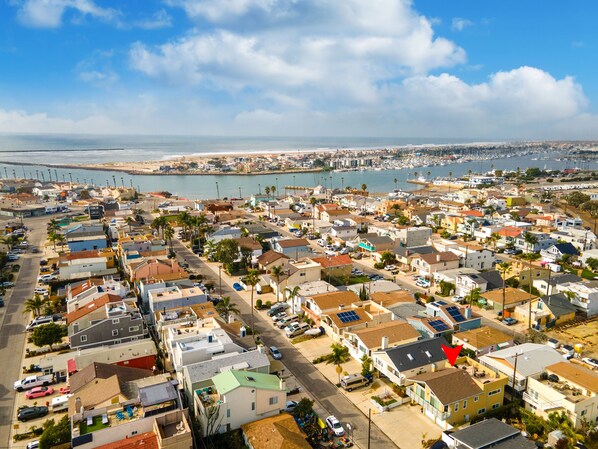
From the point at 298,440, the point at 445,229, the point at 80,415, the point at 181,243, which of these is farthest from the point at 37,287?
the point at 445,229

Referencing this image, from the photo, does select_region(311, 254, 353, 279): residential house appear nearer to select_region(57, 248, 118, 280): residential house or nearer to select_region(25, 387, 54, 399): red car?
select_region(57, 248, 118, 280): residential house

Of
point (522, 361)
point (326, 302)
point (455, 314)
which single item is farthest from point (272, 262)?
point (522, 361)

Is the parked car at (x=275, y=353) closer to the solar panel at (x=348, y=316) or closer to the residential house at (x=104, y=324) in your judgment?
the solar panel at (x=348, y=316)

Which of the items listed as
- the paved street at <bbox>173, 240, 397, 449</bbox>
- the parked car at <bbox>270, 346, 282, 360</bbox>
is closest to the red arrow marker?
the paved street at <bbox>173, 240, 397, 449</bbox>

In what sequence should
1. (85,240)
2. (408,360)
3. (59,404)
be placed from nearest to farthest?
(59,404) < (408,360) < (85,240)

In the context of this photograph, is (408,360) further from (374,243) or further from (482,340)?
(374,243)

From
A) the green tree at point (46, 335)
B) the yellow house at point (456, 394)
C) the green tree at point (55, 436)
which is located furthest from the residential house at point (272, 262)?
the green tree at point (55, 436)
